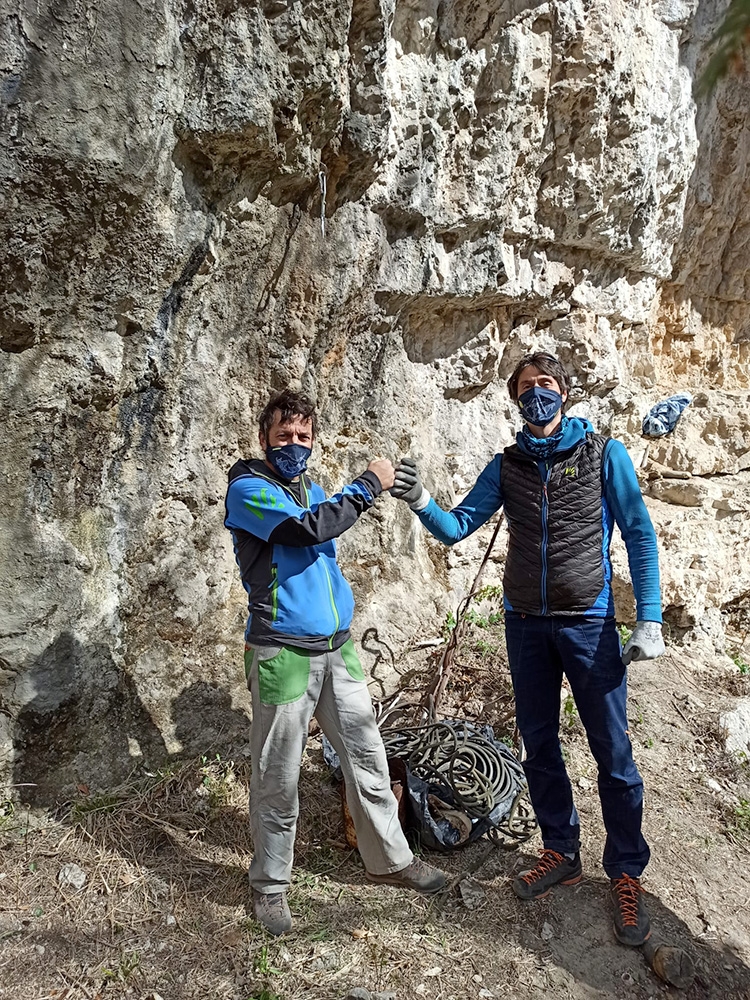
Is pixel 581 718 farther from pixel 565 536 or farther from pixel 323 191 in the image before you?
pixel 323 191

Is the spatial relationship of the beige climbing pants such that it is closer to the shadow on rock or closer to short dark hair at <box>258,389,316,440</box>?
short dark hair at <box>258,389,316,440</box>

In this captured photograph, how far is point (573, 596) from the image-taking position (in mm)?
2693

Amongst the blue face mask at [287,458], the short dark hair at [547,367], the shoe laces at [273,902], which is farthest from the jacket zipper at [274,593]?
the short dark hair at [547,367]

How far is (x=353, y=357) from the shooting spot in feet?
14.7

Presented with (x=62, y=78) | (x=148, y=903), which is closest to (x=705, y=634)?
(x=148, y=903)

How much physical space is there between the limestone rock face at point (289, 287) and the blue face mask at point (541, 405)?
1.70 meters

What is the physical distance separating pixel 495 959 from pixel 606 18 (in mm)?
5139

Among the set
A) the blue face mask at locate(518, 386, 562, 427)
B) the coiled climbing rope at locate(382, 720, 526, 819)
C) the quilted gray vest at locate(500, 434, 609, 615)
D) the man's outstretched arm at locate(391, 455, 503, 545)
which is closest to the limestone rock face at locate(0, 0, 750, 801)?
the coiled climbing rope at locate(382, 720, 526, 819)

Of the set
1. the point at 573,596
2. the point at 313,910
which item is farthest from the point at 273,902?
the point at 573,596

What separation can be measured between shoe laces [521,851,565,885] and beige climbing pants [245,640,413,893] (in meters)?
0.49

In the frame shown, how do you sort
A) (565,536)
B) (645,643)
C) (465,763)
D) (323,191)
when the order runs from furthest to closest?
(323,191) < (465,763) < (565,536) < (645,643)

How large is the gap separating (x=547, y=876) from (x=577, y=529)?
1.41 m

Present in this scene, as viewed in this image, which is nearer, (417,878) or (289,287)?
(417,878)

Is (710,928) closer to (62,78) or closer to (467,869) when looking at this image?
(467,869)
